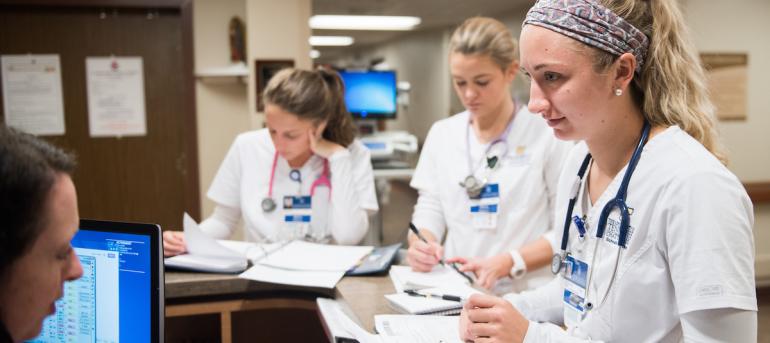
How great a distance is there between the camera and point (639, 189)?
1.11m

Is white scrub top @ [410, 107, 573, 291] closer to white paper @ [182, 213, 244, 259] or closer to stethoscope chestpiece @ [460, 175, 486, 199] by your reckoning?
stethoscope chestpiece @ [460, 175, 486, 199]

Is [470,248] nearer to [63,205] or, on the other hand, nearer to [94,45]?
[63,205]

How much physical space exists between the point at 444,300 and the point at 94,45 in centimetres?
345

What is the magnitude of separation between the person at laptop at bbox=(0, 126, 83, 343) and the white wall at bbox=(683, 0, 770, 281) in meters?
4.48

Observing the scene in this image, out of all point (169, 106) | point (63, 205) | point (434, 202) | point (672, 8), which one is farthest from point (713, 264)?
point (169, 106)

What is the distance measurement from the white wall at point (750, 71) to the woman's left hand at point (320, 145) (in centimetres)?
326

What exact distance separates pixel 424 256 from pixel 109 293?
2.87 ft

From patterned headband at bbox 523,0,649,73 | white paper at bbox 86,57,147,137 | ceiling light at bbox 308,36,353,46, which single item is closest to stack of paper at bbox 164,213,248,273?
patterned headband at bbox 523,0,649,73

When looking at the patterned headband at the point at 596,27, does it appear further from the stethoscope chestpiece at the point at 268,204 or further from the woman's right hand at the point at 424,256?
the stethoscope chestpiece at the point at 268,204

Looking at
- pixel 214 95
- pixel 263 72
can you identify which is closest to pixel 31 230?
pixel 263 72

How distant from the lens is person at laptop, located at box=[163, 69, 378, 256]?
2.16 metres

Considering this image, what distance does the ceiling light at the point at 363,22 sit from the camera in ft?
25.2

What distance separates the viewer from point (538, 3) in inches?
47.0

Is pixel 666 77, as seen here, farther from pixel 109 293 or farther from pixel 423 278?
pixel 109 293
